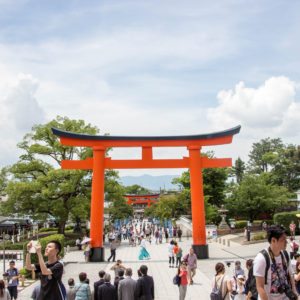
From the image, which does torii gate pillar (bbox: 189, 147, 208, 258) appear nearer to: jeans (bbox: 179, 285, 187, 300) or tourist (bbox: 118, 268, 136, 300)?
jeans (bbox: 179, 285, 187, 300)

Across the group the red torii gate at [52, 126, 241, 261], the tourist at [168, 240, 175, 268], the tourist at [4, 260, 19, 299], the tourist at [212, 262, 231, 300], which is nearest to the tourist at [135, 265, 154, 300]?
the tourist at [212, 262, 231, 300]

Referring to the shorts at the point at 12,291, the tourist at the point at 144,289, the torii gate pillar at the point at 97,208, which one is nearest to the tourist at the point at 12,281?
the shorts at the point at 12,291

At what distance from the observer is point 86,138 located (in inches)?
965

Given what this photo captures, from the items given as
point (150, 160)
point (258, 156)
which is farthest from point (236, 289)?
point (258, 156)

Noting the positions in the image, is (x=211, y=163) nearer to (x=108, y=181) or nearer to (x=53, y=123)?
(x=108, y=181)

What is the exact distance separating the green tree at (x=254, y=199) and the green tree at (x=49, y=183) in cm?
1661

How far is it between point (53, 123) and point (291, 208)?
32281 mm

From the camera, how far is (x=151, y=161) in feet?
81.5

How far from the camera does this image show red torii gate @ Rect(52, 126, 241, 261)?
24.3 metres

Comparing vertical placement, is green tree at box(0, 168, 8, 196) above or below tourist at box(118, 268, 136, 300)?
above

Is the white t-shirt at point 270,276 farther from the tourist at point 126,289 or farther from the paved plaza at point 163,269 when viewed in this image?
the paved plaza at point 163,269

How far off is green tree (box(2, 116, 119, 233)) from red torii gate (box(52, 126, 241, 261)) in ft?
31.6

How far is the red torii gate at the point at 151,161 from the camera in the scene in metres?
24.3

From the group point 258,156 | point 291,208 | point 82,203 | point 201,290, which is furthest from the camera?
point 258,156
